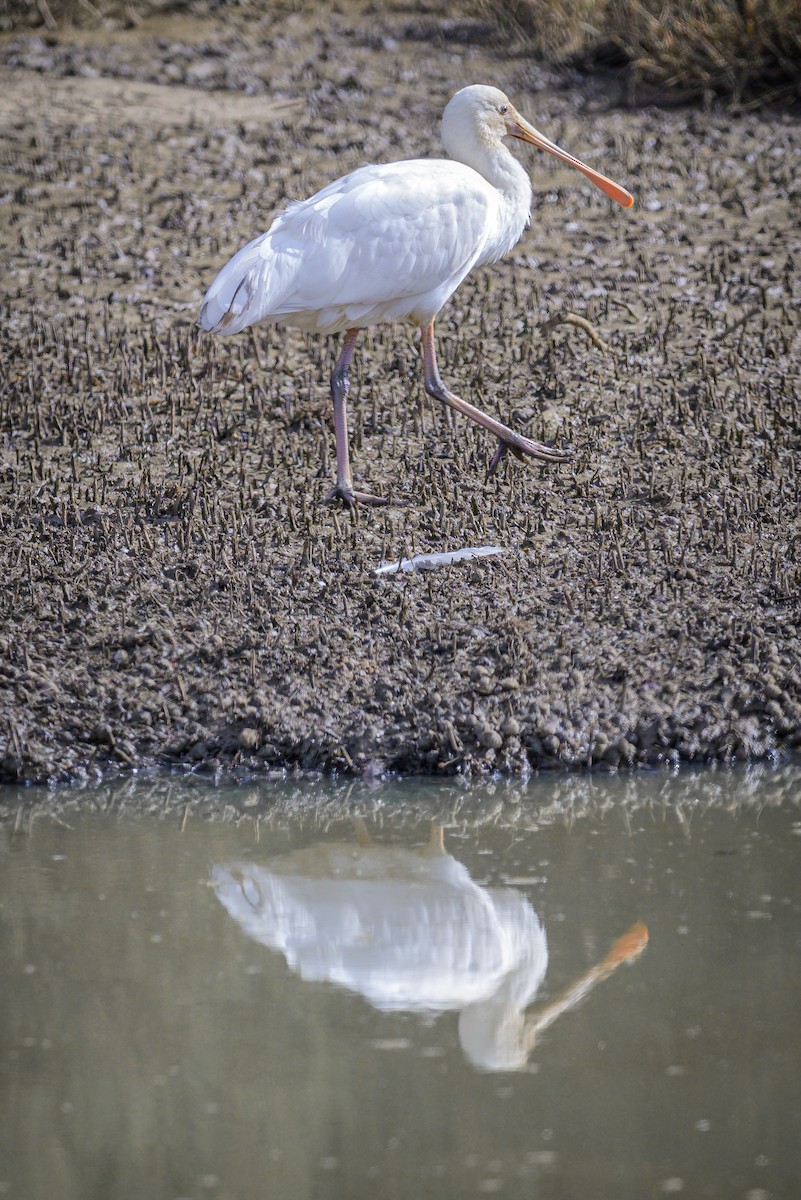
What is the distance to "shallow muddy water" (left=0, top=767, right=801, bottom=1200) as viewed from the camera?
3201 millimetres

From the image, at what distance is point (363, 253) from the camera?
6.58 meters

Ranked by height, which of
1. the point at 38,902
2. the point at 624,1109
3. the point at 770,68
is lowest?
the point at 38,902

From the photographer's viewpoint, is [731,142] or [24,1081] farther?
[731,142]

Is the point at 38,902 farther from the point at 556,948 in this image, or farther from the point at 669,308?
the point at 669,308

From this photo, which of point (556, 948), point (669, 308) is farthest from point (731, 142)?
point (556, 948)

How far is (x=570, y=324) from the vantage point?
334 inches

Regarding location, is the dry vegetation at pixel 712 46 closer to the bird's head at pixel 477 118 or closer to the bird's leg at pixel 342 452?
the bird's head at pixel 477 118

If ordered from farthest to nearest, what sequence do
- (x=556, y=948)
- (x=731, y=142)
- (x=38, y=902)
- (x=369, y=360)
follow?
(x=731, y=142)
(x=369, y=360)
(x=38, y=902)
(x=556, y=948)

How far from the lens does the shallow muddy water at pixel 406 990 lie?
3201mm

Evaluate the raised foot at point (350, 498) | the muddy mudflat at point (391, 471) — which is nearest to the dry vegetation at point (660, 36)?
the muddy mudflat at point (391, 471)

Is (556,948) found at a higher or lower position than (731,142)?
lower

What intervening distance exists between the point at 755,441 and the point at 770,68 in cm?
634

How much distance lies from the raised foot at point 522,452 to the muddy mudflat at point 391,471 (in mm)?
80

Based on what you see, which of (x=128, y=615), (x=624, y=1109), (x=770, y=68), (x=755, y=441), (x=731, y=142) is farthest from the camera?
(x=770, y=68)
